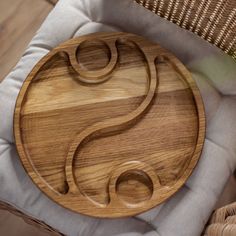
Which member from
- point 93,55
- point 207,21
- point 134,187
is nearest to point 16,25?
point 93,55

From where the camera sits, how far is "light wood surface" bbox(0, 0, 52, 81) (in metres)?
1.44

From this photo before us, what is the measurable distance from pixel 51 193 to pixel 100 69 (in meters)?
0.29

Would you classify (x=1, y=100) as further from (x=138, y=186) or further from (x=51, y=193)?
(x=138, y=186)

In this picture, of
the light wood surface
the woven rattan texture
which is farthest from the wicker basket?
the light wood surface

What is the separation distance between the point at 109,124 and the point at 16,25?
718mm

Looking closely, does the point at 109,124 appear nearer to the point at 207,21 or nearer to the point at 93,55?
the point at 93,55

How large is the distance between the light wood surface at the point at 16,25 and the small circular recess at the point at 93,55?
0.51 m

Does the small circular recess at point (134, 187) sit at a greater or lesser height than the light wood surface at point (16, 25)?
greater

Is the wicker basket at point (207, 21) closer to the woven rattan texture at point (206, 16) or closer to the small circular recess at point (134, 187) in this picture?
the woven rattan texture at point (206, 16)

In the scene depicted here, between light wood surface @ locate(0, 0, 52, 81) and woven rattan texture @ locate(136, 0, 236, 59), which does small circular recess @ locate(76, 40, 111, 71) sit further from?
light wood surface @ locate(0, 0, 52, 81)

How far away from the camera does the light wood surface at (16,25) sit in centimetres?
144

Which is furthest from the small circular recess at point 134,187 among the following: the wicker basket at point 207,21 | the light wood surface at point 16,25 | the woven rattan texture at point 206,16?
the light wood surface at point 16,25

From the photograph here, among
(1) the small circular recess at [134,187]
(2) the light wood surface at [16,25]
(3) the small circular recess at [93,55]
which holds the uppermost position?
(3) the small circular recess at [93,55]

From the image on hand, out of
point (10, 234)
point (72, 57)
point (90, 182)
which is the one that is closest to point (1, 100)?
point (72, 57)
